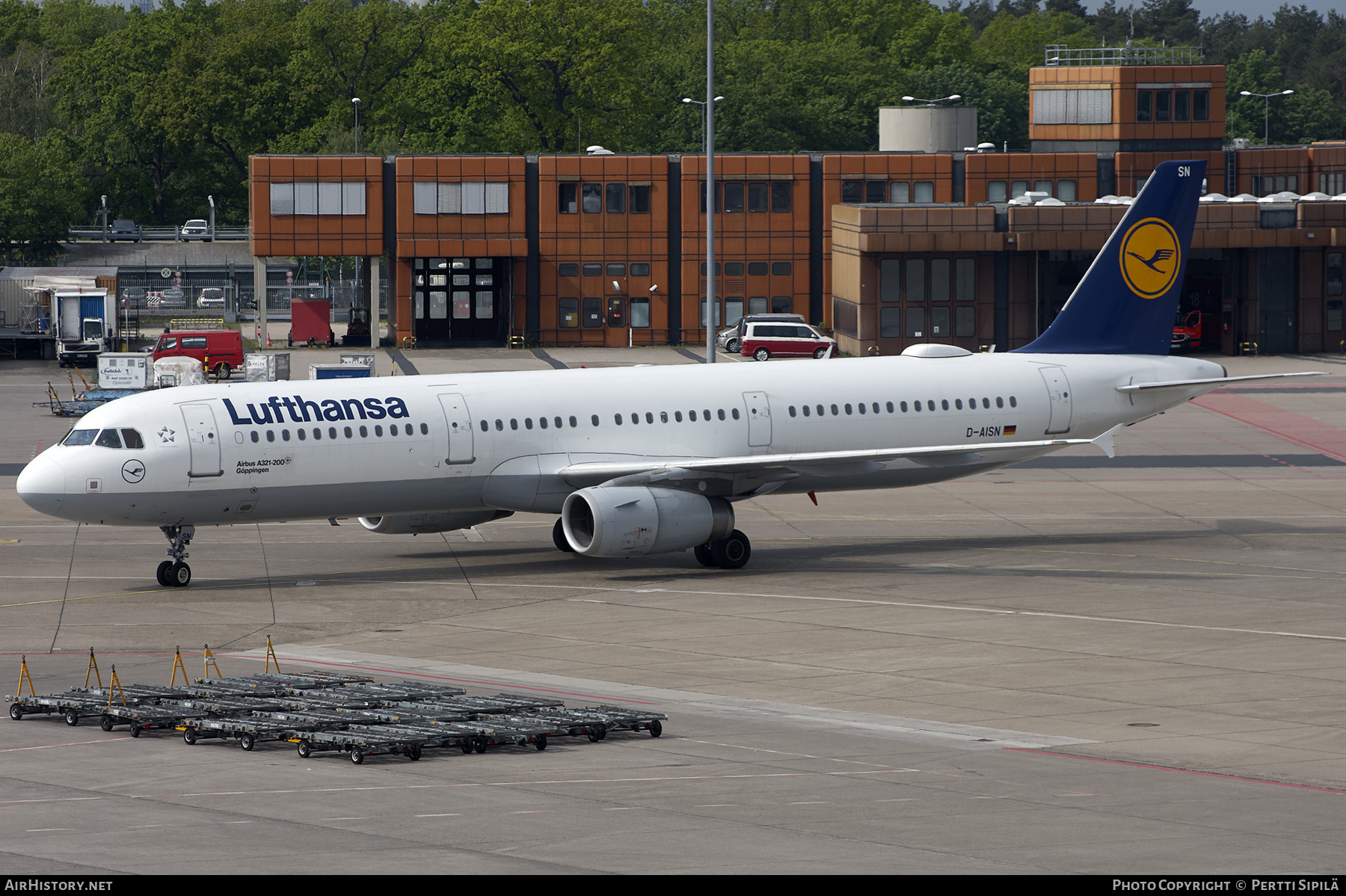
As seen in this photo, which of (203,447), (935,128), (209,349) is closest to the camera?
(203,447)

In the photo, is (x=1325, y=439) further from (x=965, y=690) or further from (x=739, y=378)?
(x=965, y=690)

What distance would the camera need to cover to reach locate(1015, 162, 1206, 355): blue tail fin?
4744 centimetres

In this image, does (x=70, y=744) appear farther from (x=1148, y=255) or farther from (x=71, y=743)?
(x=1148, y=255)

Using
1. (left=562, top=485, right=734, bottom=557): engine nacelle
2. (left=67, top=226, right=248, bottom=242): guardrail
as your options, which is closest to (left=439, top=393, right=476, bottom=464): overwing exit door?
(left=562, top=485, right=734, bottom=557): engine nacelle

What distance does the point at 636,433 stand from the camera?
137ft

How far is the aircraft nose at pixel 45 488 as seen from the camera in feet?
121

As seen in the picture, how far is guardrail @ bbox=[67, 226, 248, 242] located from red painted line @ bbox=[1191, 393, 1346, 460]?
107378mm

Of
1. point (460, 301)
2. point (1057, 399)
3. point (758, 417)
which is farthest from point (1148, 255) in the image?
point (460, 301)

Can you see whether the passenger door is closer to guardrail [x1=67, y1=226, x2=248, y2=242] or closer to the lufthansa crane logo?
the lufthansa crane logo

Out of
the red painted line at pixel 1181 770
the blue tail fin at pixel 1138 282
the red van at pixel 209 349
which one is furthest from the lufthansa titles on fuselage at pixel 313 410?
the red van at pixel 209 349

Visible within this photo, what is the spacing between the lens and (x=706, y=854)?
18.2m

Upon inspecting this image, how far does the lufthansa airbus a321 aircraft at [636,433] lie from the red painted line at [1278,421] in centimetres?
1758

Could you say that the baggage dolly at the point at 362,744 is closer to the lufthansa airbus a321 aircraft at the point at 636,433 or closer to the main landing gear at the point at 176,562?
the lufthansa airbus a321 aircraft at the point at 636,433

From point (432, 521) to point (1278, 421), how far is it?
41.4 m
